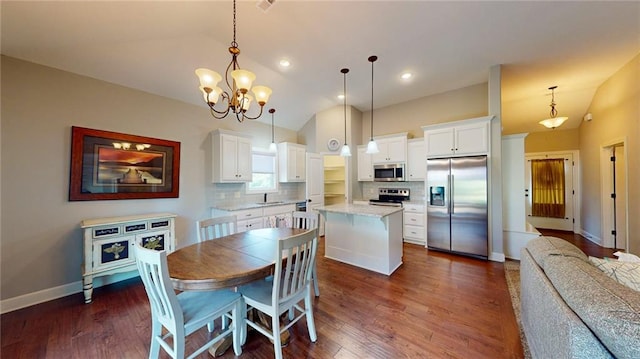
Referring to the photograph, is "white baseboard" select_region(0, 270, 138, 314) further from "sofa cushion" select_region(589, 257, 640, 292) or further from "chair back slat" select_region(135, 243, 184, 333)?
"sofa cushion" select_region(589, 257, 640, 292)

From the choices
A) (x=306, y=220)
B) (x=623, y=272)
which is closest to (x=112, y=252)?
(x=306, y=220)

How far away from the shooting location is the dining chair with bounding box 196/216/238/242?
2398 mm

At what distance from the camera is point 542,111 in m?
5.13

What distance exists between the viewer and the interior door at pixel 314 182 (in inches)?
206

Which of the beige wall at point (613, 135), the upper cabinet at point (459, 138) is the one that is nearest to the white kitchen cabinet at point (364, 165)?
the upper cabinet at point (459, 138)

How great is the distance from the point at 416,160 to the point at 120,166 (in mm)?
5240

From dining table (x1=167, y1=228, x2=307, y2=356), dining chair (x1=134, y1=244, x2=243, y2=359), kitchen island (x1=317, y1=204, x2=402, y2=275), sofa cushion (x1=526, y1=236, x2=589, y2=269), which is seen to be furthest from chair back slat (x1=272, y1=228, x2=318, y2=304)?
sofa cushion (x1=526, y1=236, x2=589, y2=269)

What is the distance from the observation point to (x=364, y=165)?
5.41 m

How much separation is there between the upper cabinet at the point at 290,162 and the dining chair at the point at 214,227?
2399 millimetres

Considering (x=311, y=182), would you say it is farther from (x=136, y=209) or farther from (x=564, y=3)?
(x=564, y=3)

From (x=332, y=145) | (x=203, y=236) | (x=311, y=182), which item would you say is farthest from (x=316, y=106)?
(x=203, y=236)

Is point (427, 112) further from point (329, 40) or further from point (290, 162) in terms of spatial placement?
point (290, 162)

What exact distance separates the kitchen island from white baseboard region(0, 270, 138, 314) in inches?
124

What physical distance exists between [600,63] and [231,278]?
5.97m
